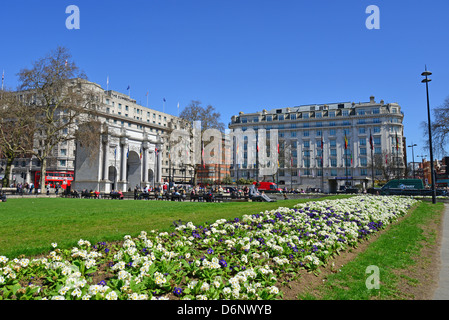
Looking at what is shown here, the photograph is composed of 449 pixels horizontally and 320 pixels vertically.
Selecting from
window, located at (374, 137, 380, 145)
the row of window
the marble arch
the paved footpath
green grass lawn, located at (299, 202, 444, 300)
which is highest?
the row of window

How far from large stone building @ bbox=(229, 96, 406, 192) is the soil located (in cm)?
6645

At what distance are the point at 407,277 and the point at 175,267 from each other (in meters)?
4.59

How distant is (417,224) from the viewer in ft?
40.6

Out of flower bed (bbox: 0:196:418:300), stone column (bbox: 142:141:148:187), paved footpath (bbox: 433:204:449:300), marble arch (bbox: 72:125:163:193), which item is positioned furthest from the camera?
stone column (bbox: 142:141:148:187)

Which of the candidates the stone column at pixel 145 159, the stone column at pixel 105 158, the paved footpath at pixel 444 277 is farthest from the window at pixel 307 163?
the paved footpath at pixel 444 277

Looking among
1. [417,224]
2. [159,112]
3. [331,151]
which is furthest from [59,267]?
[159,112]

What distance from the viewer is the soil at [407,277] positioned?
16.2ft

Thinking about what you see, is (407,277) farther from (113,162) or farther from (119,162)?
(119,162)

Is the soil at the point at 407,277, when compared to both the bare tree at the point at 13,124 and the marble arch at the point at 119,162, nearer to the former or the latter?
the bare tree at the point at 13,124

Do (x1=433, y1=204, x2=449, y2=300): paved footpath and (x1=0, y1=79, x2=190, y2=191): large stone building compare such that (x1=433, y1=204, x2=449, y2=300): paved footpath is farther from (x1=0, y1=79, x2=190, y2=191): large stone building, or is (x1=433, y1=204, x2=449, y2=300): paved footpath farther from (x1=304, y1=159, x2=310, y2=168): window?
(x1=304, y1=159, x2=310, y2=168): window

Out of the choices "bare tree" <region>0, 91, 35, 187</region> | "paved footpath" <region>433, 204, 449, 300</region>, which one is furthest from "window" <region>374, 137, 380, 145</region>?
"bare tree" <region>0, 91, 35, 187</region>

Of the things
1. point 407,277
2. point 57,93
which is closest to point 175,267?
point 407,277

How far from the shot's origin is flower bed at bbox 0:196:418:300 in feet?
13.2

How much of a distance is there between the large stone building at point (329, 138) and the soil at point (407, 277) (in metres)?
66.5
